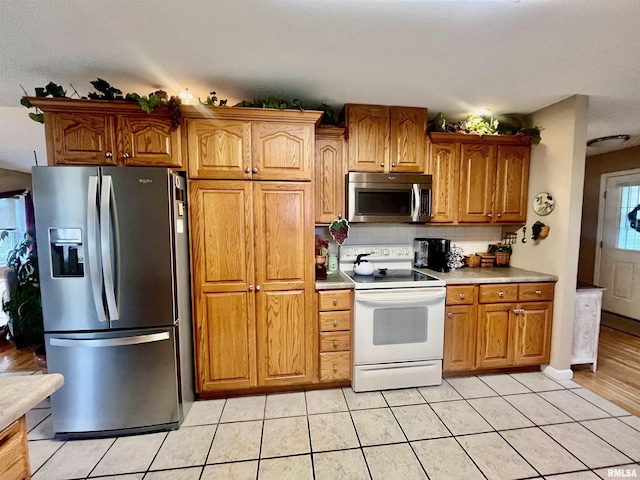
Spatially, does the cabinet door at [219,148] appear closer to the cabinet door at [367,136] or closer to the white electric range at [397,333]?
the cabinet door at [367,136]

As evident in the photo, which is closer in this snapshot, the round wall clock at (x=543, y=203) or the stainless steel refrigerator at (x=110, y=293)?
the stainless steel refrigerator at (x=110, y=293)

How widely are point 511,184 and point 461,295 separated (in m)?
1.29

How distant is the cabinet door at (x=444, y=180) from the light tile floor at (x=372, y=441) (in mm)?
1576

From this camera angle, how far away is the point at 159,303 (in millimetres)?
1858

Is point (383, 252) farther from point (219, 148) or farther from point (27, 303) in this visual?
point (27, 303)

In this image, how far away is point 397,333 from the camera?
2.34m

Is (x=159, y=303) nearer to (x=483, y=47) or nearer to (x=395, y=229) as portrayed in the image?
(x=395, y=229)

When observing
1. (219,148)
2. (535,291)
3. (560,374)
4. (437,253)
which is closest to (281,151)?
(219,148)

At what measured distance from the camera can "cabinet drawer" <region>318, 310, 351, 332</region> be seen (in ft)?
7.58

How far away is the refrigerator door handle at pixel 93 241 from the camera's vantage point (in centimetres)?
171

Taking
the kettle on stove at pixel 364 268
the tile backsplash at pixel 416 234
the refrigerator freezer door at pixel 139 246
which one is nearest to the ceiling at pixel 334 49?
the refrigerator freezer door at pixel 139 246

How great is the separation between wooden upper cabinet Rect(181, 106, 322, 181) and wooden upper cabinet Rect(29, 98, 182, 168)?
153 mm

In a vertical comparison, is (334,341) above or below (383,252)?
below

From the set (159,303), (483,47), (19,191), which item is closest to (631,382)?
(483,47)
